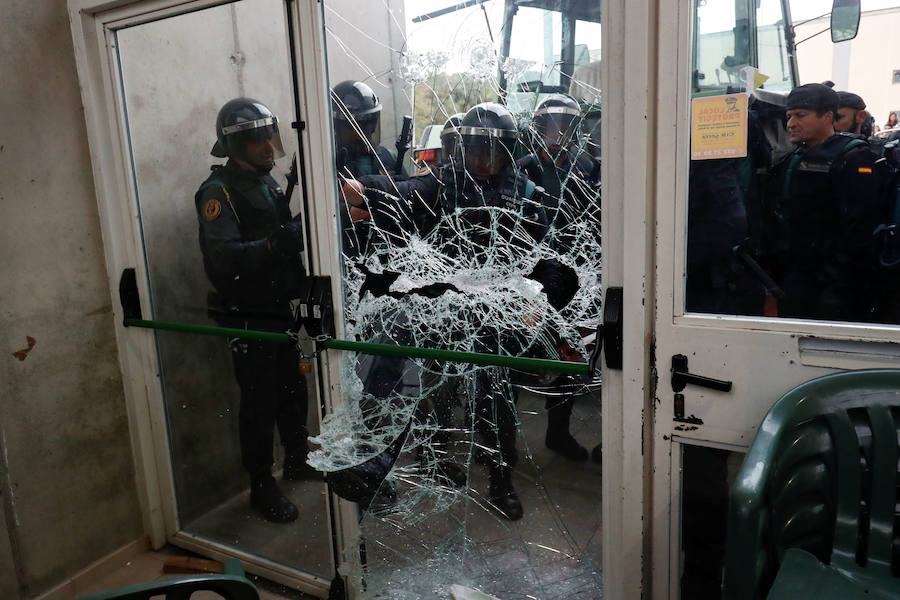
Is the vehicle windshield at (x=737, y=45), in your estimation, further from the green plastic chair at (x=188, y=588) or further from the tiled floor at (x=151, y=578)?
the tiled floor at (x=151, y=578)

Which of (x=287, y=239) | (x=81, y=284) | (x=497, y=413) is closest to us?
(x=497, y=413)

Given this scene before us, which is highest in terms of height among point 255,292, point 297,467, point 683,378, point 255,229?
point 255,229

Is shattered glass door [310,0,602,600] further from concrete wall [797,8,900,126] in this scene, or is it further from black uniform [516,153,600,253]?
concrete wall [797,8,900,126]

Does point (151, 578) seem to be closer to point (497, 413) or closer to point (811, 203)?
point (497, 413)

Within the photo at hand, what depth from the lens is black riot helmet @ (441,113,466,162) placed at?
63.3 inches

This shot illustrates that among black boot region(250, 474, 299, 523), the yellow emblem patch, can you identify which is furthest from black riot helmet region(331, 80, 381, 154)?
black boot region(250, 474, 299, 523)

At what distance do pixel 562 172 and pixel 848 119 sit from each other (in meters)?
0.59

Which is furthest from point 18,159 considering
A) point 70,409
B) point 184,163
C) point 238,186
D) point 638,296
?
point 638,296

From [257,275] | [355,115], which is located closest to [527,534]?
[257,275]

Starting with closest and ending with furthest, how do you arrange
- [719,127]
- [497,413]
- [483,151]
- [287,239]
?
[719,127] < [483,151] < [497,413] < [287,239]

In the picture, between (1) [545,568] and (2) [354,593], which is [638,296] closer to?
(1) [545,568]

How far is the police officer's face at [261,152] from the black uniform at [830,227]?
1404mm

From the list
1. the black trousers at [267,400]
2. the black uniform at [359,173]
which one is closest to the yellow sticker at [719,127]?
the black uniform at [359,173]

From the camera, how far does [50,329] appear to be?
6.75 ft
